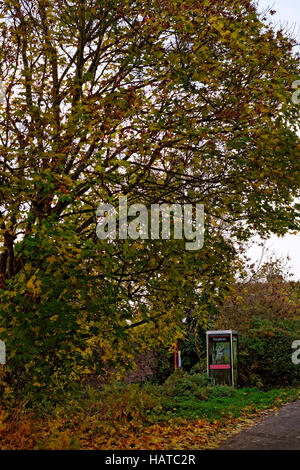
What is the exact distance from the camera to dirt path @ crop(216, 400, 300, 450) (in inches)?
339

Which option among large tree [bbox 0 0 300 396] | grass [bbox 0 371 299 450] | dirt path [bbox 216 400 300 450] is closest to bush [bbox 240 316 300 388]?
grass [bbox 0 371 299 450]

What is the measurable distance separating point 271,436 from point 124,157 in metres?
6.27

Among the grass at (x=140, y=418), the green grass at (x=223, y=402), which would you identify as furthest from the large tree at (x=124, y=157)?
the green grass at (x=223, y=402)

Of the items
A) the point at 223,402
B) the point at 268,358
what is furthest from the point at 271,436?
the point at 268,358

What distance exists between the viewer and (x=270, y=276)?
27734 mm

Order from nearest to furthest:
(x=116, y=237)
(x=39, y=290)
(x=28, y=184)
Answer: (x=39, y=290), (x=28, y=184), (x=116, y=237)

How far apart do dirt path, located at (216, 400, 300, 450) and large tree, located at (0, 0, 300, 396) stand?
8.28 ft

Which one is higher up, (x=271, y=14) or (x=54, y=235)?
(x=271, y=14)

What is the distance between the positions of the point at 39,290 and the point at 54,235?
0.79 m

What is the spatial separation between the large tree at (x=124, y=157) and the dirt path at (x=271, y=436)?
252cm

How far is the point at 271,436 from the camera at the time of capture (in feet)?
31.8

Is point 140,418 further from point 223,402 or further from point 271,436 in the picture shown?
point 223,402

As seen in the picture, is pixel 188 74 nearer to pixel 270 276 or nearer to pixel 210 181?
pixel 210 181
